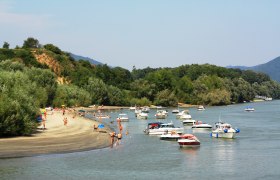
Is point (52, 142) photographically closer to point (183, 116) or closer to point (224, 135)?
point (224, 135)

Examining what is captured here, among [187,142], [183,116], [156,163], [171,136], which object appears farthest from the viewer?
[183,116]

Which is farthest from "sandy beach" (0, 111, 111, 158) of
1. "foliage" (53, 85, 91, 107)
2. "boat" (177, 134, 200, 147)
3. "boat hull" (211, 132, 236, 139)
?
"foliage" (53, 85, 91, 107)

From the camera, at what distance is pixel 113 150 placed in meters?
65.4

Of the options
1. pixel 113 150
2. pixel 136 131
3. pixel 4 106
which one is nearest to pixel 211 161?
pixel 113 150

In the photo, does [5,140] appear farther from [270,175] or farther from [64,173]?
[270,175]

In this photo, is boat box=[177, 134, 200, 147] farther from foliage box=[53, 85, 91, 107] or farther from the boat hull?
foliage box=[53, 85, 91, 107]

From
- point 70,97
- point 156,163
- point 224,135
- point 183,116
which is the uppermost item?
point 70,97

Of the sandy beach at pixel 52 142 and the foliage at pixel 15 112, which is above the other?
the foliage at pixel 15 112

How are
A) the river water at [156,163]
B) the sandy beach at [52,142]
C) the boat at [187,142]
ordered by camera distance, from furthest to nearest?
the boat at [187,142] < the sandy beach at [52,142] < the river water at [156,163]

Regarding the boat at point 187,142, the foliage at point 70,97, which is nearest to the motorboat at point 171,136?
the boat at point 187,142

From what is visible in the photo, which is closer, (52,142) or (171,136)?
(52,142)

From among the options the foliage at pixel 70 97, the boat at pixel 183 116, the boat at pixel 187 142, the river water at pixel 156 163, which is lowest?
the river water at pixel 156 163

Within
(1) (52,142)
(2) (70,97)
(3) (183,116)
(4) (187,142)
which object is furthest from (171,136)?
(2) (70,97)

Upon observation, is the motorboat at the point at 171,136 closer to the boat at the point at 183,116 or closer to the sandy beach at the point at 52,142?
the sandy beach at the point at 52,142
